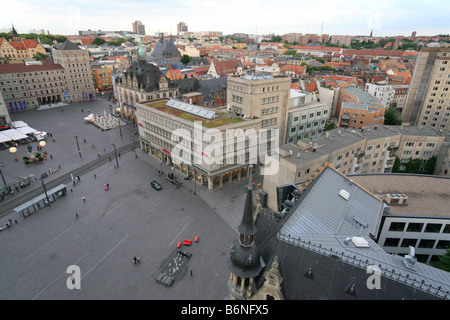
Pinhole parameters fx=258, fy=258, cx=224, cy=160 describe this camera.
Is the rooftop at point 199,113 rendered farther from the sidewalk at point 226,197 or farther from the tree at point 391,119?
the tree at point 391,119

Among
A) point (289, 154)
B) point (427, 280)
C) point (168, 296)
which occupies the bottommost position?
point (168, 296)

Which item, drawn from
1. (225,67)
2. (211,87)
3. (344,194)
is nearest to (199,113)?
(344,194)

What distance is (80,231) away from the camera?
149 ft

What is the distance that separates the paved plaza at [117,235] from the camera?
35250 mm

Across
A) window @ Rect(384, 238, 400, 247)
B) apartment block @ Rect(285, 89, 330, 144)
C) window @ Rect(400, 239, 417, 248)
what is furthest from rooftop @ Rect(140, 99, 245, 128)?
window @ Rect(400, 239, 417, 248)

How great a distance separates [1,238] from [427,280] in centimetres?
5827

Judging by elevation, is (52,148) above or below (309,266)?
below

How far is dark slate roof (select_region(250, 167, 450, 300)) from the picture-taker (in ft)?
55.9

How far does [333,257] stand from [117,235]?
1483 inches

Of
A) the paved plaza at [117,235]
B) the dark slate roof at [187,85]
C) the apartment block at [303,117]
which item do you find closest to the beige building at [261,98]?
the apartment block at [303,117]

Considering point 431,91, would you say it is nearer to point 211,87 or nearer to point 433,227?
point 433,227

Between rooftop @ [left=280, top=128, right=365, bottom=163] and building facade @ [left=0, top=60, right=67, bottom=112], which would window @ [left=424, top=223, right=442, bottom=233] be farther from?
building facade @ [left=0, top=60, right=67, bottom=112]

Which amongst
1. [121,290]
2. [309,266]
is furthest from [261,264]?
[121,290]

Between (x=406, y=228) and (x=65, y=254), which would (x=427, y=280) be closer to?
(x=406, y=228)
